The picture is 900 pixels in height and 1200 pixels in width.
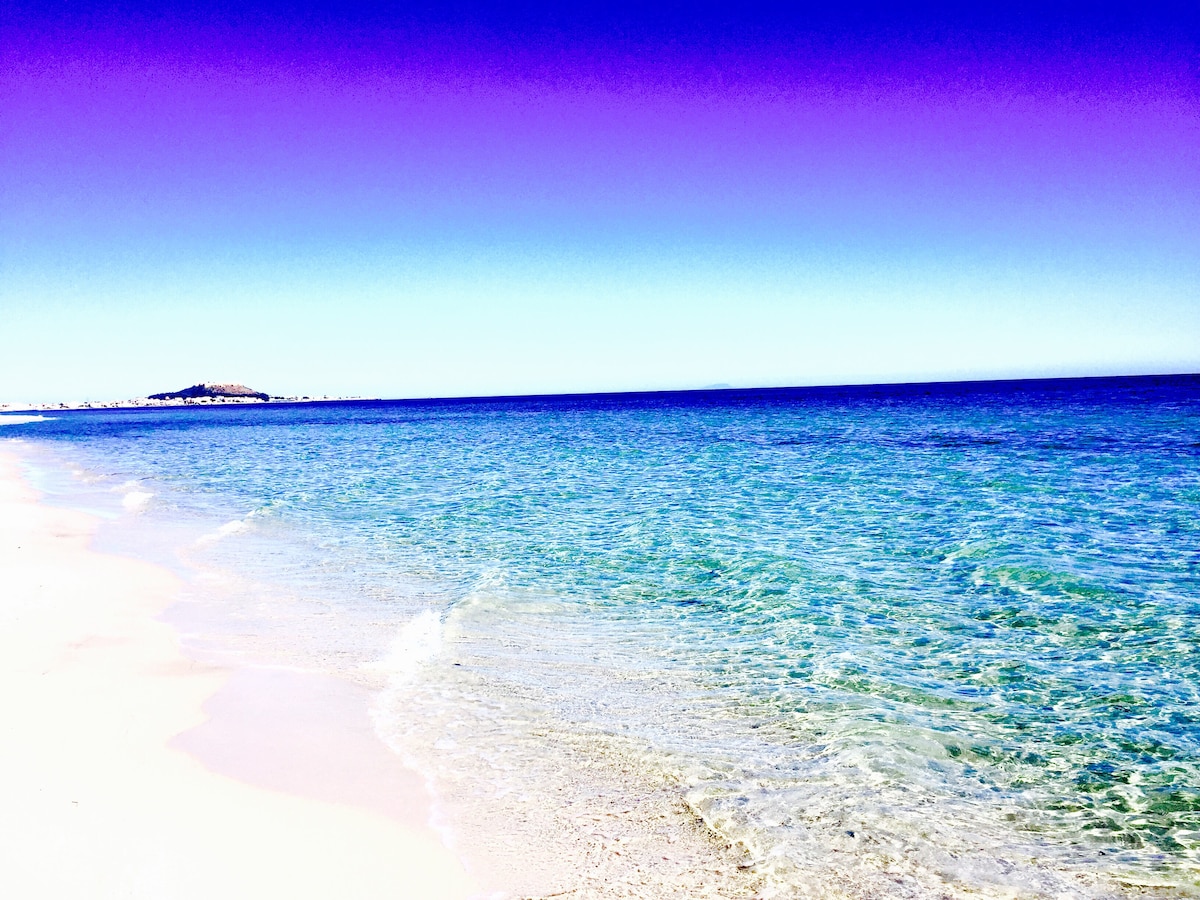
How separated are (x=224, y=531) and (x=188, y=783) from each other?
41.1ft

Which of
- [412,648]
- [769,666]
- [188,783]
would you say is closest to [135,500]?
[412,648]

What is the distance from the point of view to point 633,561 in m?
12.9

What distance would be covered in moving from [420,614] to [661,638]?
325cm

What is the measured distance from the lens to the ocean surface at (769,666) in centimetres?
475

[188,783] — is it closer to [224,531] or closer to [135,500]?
[224,531]

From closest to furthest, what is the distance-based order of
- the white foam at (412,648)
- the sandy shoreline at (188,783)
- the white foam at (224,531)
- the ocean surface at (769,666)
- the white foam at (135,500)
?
the sandy shoreline at (188,783), the ocean surface at (769,666), the white foam at (412,648), the white foam at (224,531), the white foam at (135,500)

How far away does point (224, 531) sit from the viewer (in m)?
16.7

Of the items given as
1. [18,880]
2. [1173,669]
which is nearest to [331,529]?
[18,880]

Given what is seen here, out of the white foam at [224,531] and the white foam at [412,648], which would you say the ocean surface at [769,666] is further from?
the white foam at [224,531]

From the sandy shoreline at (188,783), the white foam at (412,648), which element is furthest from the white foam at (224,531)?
the white foam at (412,648)

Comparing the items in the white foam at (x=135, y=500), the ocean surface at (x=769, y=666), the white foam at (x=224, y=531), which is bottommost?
the ocean surface at (x=769, y=666)

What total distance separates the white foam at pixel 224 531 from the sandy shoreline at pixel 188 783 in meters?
6.72

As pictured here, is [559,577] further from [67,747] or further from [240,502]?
[240,502]

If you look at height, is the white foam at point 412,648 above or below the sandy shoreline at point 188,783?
below
